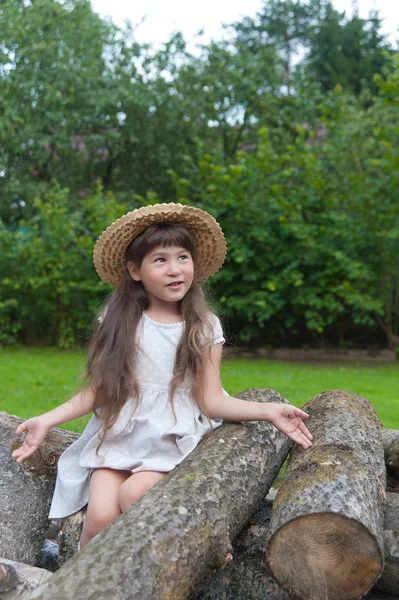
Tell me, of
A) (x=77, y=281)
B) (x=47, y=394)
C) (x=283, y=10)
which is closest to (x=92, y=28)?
(x=77, y=281)

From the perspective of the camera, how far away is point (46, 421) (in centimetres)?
299

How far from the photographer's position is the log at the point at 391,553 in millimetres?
2951

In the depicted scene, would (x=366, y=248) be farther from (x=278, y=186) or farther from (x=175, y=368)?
(x=175, y=368)

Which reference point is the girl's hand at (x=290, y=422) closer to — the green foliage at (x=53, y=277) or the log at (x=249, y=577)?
Result: the log at (x=249, y=577)

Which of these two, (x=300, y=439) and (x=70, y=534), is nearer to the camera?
(x=300, y=439)

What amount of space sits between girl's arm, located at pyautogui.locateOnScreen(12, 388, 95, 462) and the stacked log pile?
39cm

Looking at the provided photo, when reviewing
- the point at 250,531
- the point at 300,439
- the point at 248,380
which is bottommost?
the point at 248,380

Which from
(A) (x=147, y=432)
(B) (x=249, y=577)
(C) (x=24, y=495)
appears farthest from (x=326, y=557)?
(C) (x=24, y=495)

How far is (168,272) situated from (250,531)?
116cm

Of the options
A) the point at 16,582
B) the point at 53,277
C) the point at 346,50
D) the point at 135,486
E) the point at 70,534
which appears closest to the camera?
the point at 16,582

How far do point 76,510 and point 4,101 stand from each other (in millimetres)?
11826

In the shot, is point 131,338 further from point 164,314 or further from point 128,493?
point 128,493

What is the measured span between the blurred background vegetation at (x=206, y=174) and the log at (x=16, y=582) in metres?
7.82

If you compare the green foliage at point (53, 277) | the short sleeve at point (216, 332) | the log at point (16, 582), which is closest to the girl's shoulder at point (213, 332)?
the short sleeve at point (216, 332)
